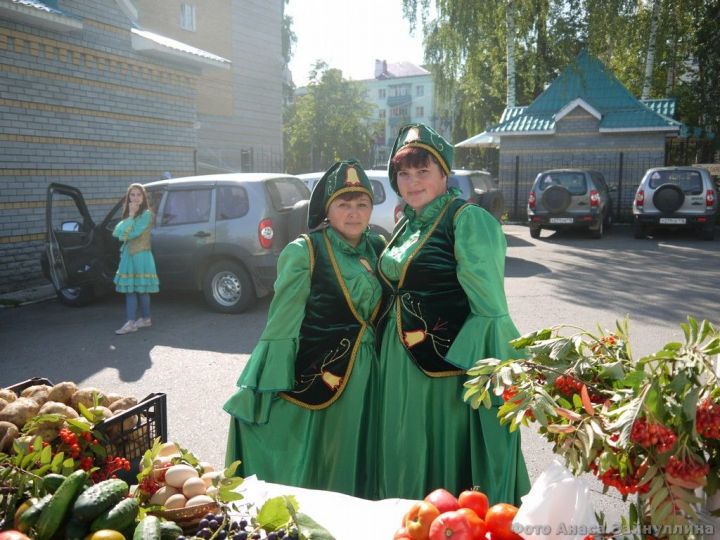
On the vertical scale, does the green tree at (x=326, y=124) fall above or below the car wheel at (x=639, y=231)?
above

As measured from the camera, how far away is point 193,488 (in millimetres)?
1963

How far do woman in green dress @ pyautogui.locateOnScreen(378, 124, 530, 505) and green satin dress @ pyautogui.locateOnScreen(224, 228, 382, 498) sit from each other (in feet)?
0.31

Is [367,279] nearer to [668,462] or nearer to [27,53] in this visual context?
[668,462]

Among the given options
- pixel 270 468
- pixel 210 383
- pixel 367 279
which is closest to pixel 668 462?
pixel 367 279

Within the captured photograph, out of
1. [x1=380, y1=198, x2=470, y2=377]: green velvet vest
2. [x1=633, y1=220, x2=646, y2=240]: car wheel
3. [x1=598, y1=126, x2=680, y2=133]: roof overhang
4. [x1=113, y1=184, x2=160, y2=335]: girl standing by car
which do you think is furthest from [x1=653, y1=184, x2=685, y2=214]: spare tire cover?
[x1=380, y1=198, x2=470, y2=377]: green velvet vest

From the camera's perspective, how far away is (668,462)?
4.59 ft

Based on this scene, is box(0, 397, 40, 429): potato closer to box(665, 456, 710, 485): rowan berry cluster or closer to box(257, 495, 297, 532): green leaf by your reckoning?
box(257, 495, 297, 532): green leaf

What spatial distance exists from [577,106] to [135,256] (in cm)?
1663

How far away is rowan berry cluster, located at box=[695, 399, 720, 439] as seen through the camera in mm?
1366

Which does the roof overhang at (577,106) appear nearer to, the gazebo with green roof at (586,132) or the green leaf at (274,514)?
the gazebo with green roof at (586,132)

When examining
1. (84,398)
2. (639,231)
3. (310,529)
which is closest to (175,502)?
(310,529)

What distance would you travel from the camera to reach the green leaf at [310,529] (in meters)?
1.72

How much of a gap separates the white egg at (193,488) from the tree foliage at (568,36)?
69.1 ft

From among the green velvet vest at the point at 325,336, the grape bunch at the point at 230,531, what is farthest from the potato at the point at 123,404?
the grape bunch at the point at 230,531
